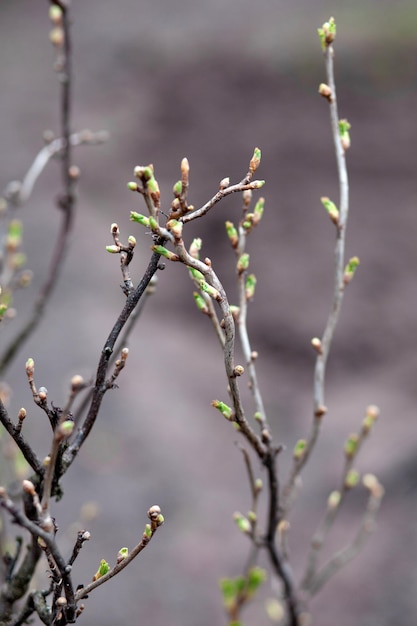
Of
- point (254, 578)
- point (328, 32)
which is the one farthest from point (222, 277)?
point (328, 32)

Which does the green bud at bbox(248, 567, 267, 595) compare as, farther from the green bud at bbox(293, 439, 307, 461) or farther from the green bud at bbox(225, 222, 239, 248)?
the green bud at bbox(225, 222, 239, 248)

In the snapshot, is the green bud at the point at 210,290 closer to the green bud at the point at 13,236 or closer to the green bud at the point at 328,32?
the green bud at the point at 328,32

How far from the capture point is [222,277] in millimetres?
5090

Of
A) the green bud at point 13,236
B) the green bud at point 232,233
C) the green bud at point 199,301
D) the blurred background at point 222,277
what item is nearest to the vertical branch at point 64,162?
the green bud at point 13,236

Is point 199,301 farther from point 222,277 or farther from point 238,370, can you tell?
point 222,277

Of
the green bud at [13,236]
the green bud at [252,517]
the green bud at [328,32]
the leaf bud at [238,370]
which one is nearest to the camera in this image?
the leaf bud at [238,370]

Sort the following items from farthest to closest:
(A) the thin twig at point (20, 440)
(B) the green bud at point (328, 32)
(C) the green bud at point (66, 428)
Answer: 1. (B) the green bud at point (328, 32)
2. (A) the thin twig at point (20, 440)
3. (C) the green bud at point (66, 428)

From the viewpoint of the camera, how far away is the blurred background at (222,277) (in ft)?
11.4

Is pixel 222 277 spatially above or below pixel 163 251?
above

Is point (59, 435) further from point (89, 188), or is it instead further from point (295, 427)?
point (89, 188)

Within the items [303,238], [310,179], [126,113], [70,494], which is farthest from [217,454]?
[126,113]

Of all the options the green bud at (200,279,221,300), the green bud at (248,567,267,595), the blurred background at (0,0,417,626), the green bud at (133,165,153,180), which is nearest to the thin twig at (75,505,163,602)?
the green bud at (200,279,221,300)

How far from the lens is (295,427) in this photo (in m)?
4.49

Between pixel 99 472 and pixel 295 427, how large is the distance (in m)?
1.30
